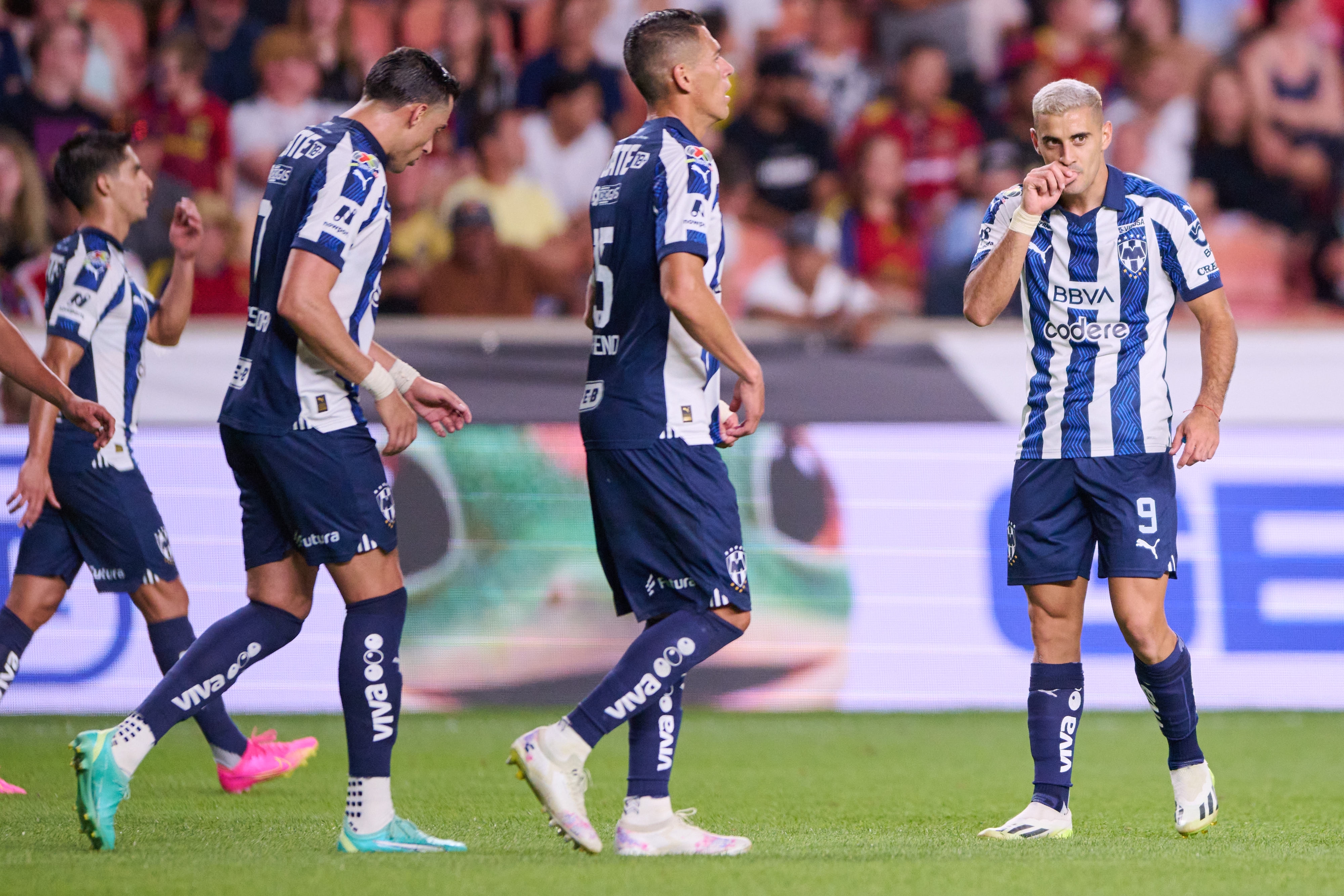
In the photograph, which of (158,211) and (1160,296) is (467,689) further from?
(1160,296)

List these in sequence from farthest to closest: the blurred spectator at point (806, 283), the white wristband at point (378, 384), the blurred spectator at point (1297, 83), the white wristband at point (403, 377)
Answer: the blurred spectator at point (1297, 83)
the blurred spectator at point (806, 283)
the white wristband at point (403, 377)
the white wristband at point (378, 384)

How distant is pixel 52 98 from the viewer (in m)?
10.3

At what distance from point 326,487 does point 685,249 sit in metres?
1.14

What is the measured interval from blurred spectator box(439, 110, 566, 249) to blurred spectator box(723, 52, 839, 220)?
4.56 ft

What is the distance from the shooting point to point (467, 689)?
805cm

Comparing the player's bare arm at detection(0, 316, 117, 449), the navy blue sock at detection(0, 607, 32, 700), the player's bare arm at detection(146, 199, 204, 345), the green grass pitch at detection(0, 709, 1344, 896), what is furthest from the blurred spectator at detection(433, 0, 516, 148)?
the player's bare arm at detection(0, 316, 117, 449)

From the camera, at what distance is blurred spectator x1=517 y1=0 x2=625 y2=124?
1111cm

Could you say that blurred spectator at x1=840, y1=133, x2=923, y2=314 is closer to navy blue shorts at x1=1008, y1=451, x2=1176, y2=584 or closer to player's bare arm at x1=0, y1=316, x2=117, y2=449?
navy blue shorts at x1=1008, y1=451, x2=1176, y2=584

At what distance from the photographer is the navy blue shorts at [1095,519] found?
471 centimetres

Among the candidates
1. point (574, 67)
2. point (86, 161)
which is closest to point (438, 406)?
point (86, 161)

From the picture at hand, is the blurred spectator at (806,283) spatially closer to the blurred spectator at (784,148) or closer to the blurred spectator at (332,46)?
the blurred spectator at (784,148)

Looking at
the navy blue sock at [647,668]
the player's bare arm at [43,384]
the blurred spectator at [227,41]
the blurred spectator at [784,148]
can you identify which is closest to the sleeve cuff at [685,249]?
the navy blue sock at [647,668]

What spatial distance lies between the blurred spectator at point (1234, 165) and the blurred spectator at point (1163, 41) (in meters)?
0.17

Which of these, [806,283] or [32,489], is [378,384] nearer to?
[32,489]
